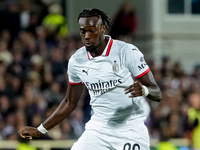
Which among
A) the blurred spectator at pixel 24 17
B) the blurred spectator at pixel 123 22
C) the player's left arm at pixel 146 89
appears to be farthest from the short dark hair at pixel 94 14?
the blurred spectator at pixel 123 22

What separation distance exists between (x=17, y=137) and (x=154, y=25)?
7942mm

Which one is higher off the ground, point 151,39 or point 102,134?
point 102,134

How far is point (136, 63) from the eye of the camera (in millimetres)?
4652

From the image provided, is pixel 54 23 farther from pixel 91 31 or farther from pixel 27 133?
pixel 91 31

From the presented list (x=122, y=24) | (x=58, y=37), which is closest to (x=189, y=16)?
(x=122, y=24)

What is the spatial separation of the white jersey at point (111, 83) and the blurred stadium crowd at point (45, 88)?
149 inches

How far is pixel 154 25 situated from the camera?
49.3ft

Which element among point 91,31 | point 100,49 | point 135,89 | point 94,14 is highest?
point 94,14

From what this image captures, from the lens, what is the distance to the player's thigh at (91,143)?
476cm

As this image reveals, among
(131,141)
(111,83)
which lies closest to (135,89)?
(111,83)

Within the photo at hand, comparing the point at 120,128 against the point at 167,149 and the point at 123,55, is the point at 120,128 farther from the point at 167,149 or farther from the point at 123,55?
the point at 167,149

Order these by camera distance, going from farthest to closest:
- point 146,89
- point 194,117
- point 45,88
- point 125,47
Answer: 1. point 194,117
2. point 45,88
3. point 125,47
4. point 146,89

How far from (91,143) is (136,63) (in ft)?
2.81

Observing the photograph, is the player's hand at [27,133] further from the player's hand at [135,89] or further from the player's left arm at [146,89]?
the player's hand at [135,89]
